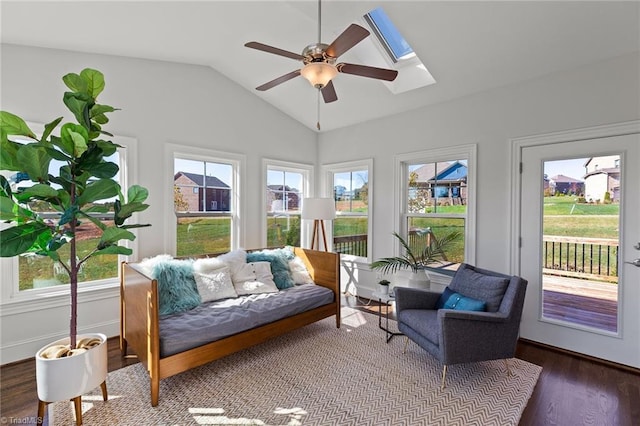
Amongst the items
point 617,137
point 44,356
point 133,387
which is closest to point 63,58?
point 44,356

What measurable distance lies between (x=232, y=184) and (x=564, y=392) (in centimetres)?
382

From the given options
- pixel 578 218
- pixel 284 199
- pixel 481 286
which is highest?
pixel 284 199

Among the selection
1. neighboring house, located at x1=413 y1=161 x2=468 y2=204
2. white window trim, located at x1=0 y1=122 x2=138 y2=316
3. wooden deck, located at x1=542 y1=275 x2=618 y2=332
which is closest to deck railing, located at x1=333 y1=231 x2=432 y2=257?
neighboring house, located at x1=413 y1=161 x2=468 y2=204

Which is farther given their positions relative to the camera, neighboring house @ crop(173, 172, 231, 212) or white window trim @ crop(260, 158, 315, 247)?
white window trim @ crop(260, 158, 315, 247)

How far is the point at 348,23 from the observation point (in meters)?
2.67

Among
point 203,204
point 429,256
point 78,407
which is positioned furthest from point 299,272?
point 78,407

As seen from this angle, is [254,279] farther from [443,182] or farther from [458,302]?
[443,182]

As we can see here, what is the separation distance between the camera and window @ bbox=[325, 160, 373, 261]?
173 inches

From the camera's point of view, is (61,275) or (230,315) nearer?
(230,315)

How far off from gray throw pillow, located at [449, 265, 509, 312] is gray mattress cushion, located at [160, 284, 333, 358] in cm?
133

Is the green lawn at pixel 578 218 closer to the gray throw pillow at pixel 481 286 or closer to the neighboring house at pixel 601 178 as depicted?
the neighboring house at pixel 601 178

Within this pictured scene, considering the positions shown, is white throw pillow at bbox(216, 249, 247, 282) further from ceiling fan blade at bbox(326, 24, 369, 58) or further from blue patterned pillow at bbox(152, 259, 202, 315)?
ceiling fan blade at bbox(326, 24, 369, 58)

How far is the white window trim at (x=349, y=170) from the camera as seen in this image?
14.0 feet

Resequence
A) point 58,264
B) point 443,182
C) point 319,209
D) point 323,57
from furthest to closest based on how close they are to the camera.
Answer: point 319,209 < point 443,182 < point 58,264 < point 323,57
